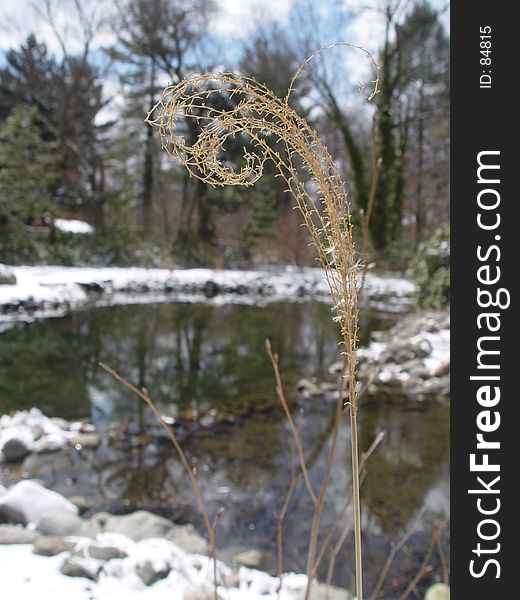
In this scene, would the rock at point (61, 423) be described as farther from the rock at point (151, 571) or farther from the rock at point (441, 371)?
the rock at point (441, 371)

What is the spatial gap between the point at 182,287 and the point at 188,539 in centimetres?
761

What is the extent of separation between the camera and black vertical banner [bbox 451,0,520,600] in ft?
2.39

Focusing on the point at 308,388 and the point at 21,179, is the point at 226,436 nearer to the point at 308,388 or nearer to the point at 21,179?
the point at 308,388

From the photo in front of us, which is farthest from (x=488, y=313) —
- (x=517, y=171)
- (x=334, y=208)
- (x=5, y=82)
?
(x=5, y=82)

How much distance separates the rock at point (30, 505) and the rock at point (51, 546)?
0.80ft

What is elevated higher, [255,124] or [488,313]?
[255,124]

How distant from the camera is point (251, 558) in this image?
6.49ft

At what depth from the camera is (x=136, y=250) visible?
37.6 feet

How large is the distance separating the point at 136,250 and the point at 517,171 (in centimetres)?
1108

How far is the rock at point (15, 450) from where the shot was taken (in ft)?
9.32

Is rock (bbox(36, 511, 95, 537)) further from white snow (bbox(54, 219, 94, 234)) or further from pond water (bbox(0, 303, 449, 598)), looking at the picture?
white snow (bbox(54, 219, 94, 234))

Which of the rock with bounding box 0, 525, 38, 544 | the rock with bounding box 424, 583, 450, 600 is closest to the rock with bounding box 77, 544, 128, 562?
the rock with bounding box 0, 525, 38, 544

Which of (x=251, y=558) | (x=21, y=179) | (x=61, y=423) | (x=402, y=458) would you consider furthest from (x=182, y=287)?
(x=251, y=558)

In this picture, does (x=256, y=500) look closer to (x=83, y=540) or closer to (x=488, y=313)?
(x=83, y=540)
